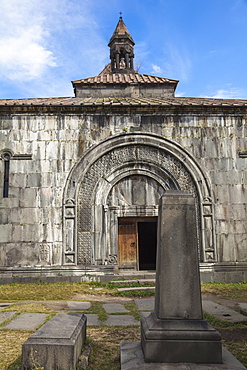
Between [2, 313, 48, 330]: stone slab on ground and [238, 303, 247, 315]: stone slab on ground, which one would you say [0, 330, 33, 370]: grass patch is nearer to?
[2, 313, 48, 330]: stone slab on ground

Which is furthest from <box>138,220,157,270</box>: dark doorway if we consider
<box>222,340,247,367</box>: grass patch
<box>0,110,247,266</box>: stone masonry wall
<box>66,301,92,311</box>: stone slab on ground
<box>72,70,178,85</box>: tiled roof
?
<box>222,340,247,367</box>: grass patch

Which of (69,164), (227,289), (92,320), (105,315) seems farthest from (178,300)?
(69,164)

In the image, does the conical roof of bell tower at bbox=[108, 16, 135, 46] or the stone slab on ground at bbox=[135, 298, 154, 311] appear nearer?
the stone slab on ground at bbox=[135, 298, 154, 311]

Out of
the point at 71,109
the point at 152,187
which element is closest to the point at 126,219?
the point at 152,187

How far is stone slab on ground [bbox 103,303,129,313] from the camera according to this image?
20.0 feet

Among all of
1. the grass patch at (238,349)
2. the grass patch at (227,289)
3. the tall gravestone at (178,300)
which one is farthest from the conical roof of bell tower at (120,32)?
the grass patch at (238,349)

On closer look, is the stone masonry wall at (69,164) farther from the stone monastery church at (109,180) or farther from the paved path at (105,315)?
the paved path at (105,315)

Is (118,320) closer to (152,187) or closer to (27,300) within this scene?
(27,300)

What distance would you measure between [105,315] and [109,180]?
5212 millimetres

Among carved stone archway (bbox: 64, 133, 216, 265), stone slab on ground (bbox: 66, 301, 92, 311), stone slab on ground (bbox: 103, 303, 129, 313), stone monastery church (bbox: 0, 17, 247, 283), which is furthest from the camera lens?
carved stone archway (bbox: 64, 133, 216, 265)

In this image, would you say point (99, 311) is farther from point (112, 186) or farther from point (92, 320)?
point (112, 186)

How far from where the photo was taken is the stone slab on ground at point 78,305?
246 inches

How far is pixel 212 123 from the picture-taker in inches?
417

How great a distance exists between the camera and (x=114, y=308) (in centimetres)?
638
